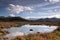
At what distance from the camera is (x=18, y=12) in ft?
9.29

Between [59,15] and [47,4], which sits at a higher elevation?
[47,4]

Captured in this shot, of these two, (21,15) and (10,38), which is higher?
(21,15)

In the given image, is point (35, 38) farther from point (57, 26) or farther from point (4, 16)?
point (4, 16)

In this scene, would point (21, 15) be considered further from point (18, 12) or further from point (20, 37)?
point (20, 37)

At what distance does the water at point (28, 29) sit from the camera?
276cm

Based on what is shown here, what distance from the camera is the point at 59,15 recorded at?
2.78 m

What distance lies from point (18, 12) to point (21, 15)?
88 millimetres

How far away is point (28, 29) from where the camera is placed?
2777 mm

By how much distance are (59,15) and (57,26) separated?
0.23 meters

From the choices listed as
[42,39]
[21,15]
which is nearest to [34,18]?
[21,15]

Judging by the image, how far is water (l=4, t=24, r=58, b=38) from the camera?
9.05 ft

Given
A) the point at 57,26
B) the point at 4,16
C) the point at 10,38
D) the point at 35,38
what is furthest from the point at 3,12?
the point at 57,26

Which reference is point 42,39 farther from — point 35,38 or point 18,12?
point 18,12

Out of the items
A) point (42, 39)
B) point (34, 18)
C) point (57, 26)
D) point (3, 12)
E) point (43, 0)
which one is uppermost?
point (43, 0)
